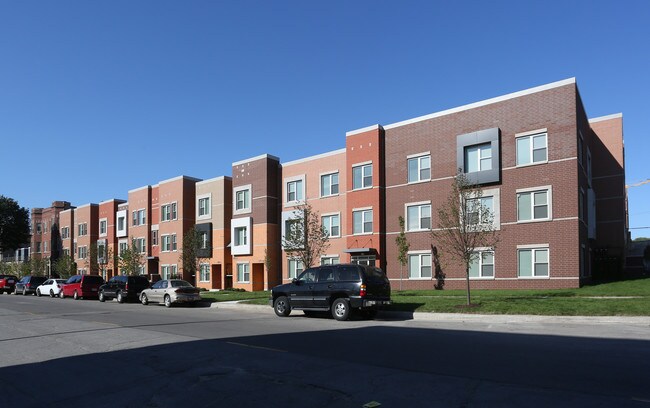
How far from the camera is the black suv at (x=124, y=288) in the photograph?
31.4 m

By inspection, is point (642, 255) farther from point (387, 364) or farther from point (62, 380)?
point (62, 380)

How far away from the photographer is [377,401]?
21.7 feet

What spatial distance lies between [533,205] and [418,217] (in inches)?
281

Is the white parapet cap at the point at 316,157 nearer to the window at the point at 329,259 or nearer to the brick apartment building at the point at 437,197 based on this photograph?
the brick apartment building at the point at 437,197

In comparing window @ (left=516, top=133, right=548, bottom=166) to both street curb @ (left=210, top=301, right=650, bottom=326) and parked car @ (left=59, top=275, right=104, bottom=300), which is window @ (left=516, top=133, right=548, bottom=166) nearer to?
street curb @ (left=210, top=301, right=650, bottom=326)

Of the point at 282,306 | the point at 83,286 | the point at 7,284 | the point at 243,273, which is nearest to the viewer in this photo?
the point at 282,306

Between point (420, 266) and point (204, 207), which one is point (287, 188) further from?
point (420, 266)

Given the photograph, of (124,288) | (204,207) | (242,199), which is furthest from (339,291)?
(204,207)

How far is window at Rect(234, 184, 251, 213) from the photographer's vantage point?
139ft

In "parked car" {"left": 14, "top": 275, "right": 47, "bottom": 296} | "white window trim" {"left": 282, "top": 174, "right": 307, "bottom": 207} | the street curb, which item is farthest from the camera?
"parked car" {"left": 14, "top": 275, "right": 47, "bottom": 296}

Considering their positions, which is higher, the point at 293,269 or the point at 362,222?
the point at 362,222

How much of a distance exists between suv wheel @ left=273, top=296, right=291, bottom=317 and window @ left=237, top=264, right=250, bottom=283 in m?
22.6

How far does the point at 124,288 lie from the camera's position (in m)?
31.5

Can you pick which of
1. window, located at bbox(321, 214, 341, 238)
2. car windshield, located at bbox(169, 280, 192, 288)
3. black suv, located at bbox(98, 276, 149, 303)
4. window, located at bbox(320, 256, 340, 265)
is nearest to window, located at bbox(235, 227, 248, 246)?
window, located at bbox(321, 214, 341, 238)
